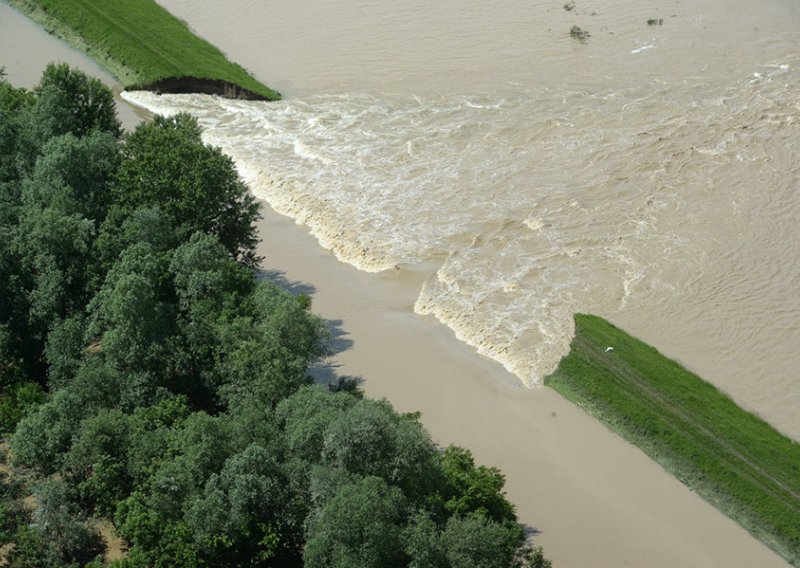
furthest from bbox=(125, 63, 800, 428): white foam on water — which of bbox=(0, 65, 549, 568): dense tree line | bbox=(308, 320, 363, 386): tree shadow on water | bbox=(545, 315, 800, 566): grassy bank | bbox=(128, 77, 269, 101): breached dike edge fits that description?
bbox=(0, 65, 549, 568): dense tree line

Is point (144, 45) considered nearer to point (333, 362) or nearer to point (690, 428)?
point (333, 362)

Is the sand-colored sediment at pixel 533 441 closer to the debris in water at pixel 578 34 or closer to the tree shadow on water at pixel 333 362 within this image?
the tree shadow on water at pixel 333 362

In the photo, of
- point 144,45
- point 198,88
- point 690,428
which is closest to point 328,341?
point 690,428

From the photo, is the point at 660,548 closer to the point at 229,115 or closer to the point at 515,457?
the point at 515,457

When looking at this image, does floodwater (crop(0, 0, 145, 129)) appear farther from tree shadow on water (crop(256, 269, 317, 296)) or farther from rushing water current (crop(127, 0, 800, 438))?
tree shadow on water (crop(256, 269, 317, 296))

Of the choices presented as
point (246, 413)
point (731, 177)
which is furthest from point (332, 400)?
point (731, 177)

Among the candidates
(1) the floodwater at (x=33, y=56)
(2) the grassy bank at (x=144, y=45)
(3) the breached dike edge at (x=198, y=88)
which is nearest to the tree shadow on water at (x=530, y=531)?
(2) the grassy bank at (x=144, y=45)
